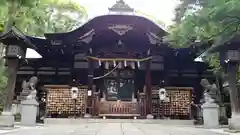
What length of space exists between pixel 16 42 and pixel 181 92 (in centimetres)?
938

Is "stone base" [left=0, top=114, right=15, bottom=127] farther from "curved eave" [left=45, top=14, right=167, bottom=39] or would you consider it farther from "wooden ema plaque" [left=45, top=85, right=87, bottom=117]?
"curved eave" [left=45, top=14, right=167, bottom=39]

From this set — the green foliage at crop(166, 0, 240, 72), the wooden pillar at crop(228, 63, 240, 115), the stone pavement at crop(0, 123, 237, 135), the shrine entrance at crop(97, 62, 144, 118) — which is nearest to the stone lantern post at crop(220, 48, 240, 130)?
the wooden pillar at crop(228, 63, 240, 115)

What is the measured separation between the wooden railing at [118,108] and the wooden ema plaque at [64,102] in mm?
1063

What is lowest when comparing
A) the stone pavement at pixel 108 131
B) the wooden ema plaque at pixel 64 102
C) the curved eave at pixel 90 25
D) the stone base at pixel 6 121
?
the stone pavement at pixel 108 131

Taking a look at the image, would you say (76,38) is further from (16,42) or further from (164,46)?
(16,42)

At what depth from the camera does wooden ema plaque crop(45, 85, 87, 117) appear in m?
15.6

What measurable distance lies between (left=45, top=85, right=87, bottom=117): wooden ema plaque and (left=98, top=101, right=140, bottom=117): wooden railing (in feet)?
3.49

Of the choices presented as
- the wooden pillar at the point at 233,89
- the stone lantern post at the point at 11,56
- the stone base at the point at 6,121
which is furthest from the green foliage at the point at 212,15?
the stone base at the point at 6,121

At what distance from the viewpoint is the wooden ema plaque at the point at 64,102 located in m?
15.6

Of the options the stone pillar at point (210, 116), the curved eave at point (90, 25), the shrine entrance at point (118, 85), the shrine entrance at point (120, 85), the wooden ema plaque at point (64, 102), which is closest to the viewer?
the stone pillar at point (210, 116)

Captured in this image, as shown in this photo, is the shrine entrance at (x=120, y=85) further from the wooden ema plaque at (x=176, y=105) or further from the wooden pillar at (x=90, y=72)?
the wooden ema plaque at (x=176, y=105)

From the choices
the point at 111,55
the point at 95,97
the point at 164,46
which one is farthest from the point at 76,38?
the point at 164,46

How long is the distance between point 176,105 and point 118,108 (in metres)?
3.25

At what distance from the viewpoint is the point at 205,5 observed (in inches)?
308
